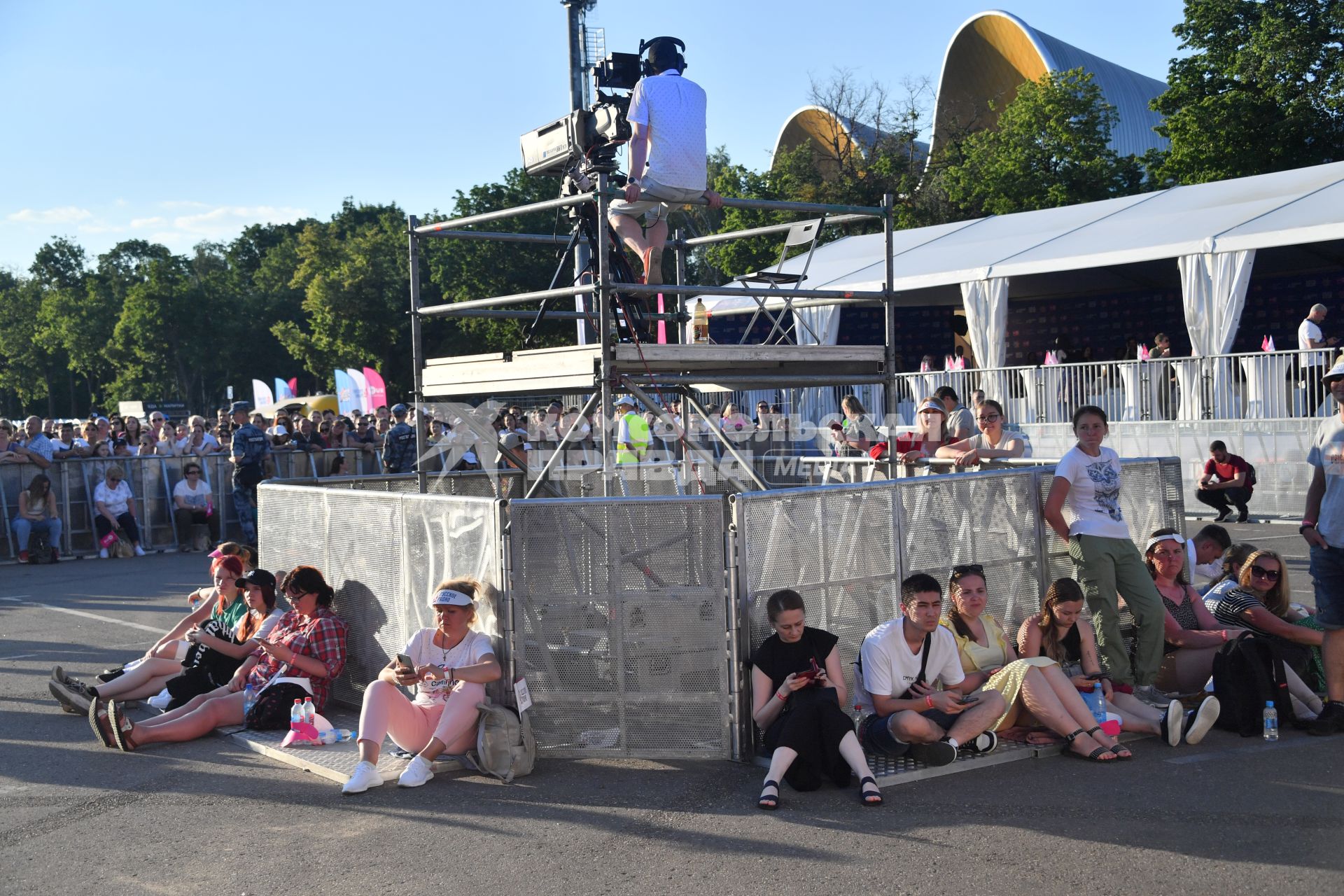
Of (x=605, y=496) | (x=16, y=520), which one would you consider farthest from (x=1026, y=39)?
(x=605, y=496)

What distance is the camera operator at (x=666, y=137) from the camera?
7520 mm

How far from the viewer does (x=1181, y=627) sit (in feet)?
25.8

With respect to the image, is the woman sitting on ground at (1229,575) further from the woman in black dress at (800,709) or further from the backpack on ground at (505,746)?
the backpack on ground at (505,746)

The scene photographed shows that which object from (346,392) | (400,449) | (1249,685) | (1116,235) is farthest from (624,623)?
(346,392)

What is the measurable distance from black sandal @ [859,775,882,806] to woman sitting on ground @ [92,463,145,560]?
1492cm

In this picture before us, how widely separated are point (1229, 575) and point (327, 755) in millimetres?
5862

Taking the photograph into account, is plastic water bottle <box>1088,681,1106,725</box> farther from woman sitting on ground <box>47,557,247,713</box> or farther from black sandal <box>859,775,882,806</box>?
woman sitting on ground <box>47,557,247,713</box>

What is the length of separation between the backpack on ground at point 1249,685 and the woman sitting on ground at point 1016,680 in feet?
2.89

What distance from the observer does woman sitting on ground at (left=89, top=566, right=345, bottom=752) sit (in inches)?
294

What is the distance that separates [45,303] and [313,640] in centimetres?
8488

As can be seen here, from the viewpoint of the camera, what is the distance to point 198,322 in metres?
76.7

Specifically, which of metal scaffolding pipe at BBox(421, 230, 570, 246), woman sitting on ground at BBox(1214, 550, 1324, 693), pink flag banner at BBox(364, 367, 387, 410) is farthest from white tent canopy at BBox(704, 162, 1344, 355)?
pink flag banner at BBox(364, 367, 387, 410)

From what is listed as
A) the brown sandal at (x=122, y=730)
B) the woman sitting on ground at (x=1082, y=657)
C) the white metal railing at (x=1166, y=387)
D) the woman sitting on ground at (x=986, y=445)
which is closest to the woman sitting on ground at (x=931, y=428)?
the woman sitting on ground at (x=986, y=445)

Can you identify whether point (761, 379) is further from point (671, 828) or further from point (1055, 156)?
point (1055, 156)
